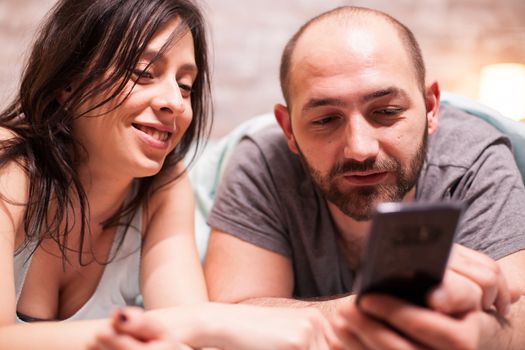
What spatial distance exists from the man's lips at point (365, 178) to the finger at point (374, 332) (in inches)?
18.8

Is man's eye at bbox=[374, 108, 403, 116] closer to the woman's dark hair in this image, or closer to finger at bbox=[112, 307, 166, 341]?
the woman's dark hair

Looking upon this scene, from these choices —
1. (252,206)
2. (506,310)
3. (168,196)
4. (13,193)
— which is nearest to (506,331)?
(506,310)

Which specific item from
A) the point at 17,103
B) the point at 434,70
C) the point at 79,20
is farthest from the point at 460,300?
the point at 434,70

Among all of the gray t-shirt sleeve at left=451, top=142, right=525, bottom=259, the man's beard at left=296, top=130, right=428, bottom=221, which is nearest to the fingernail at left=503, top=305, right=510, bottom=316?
the gray t-shirt sleeve at left=451, top=142, right=525, bottom=259

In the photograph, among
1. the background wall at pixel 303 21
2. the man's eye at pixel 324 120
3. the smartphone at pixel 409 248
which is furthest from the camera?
the background wall at pixel 303 21

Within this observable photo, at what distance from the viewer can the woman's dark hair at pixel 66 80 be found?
933 mm

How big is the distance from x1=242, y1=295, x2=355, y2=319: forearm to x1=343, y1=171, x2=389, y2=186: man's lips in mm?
229

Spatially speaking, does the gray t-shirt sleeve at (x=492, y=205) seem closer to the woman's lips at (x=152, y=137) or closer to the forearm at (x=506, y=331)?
the forearm at (x=506, y=331)

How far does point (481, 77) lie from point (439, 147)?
0.86 m

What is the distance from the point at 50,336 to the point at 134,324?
0.62 ft

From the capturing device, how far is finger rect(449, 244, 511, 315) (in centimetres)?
66

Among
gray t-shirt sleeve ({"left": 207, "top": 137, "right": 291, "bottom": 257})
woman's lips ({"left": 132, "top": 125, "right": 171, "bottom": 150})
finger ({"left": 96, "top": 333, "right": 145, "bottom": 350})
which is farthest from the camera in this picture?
gray t-shirt sleeve ({"left": 207, "top": 137, "right": 291, "bottom": 257})

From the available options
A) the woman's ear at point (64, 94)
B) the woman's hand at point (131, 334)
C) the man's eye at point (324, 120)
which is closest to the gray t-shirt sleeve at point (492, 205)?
the man's eye at point (324, 120)

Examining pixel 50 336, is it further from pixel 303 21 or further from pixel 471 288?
pixel 303 21
